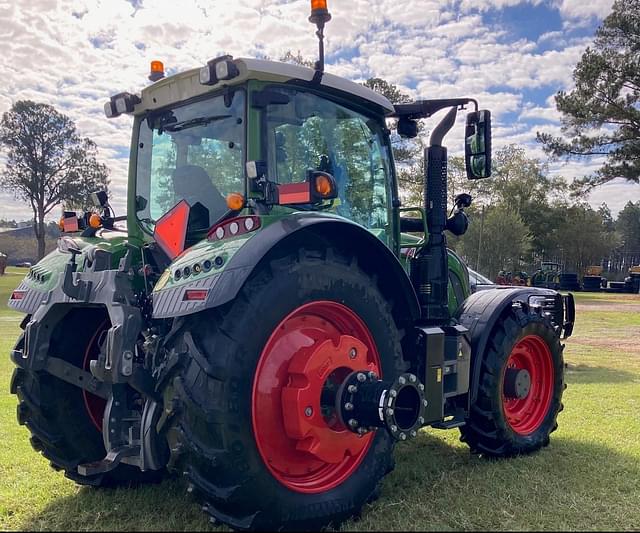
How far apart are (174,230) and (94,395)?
1.26 meters

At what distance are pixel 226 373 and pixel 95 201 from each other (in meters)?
2.53

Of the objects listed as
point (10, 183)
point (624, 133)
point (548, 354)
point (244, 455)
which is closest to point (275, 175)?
point (244, 455)

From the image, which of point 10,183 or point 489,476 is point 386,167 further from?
point 10,183

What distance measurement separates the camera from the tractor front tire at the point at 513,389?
14.9ft

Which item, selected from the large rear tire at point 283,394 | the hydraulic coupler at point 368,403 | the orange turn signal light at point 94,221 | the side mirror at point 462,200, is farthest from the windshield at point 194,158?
the side mirror at point 462,200

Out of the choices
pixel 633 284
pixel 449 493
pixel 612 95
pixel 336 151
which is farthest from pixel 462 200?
pixel 633 284

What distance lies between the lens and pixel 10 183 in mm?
37719

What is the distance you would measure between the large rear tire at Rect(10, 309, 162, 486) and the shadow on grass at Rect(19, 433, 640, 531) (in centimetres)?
17

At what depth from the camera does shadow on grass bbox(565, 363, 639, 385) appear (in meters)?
8.73

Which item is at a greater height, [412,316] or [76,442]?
[412,316]

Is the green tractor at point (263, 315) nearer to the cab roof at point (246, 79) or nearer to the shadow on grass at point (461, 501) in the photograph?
the cab roof at point (246, 79)

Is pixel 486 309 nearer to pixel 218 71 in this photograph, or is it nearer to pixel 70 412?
pixel 218 71

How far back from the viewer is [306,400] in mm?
3119

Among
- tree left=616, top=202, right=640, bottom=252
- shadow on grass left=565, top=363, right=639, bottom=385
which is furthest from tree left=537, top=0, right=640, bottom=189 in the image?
tree left=616, top=202, right=640, bottom=252
